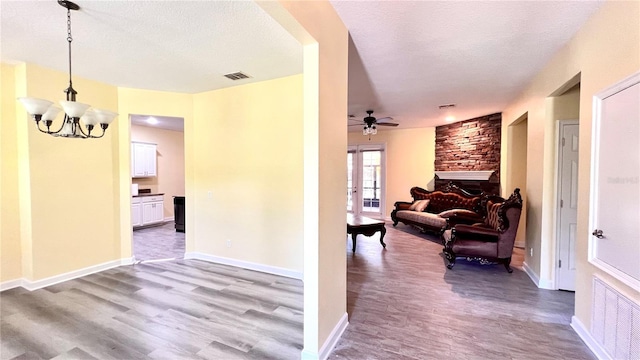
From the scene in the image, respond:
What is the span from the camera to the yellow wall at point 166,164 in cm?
725

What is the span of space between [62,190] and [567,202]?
6402mm

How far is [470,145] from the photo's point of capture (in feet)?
21.4

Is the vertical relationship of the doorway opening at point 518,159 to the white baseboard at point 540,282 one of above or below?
above

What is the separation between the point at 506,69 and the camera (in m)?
3.43

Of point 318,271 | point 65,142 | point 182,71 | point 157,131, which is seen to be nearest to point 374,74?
point 182,71

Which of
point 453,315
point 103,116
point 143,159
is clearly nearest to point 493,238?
point 453,315

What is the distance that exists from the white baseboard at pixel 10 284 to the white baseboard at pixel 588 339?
20.0 ft

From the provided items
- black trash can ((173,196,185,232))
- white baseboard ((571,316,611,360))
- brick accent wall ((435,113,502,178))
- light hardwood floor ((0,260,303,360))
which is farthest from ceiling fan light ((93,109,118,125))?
brick accent wall ((435,113,502,178))

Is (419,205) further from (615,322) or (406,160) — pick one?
(615,322)

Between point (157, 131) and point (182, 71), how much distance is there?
4686 millimetres

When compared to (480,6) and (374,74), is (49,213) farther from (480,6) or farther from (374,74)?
(480,6)

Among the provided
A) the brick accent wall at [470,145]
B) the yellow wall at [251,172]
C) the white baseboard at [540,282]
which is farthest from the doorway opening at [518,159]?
the yellow wall at [251,172]

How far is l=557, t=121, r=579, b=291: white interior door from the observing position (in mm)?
3266

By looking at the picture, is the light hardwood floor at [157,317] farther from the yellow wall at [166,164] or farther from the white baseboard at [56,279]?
the yellow wall at [166,164]
